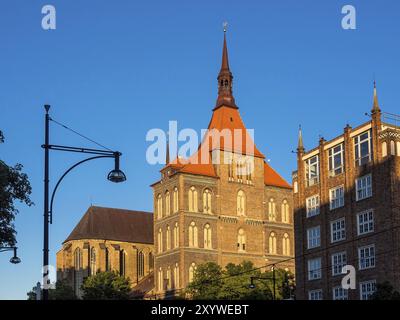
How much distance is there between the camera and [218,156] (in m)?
112

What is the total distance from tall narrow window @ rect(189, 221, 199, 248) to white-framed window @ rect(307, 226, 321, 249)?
3759cm

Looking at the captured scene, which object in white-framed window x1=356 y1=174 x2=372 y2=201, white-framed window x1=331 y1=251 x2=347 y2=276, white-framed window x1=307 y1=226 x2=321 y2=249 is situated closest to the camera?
white-framed window x1=356 y1=174 x2=372 y2=201

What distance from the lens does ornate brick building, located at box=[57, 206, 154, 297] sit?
128 metres

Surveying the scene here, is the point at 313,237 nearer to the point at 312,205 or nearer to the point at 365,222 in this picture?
the point at 312,205

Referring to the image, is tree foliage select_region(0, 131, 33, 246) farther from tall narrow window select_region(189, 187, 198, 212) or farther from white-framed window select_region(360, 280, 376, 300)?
tall narrow window select_region(189, 187, 198, 212)

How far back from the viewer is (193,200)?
108250 mm

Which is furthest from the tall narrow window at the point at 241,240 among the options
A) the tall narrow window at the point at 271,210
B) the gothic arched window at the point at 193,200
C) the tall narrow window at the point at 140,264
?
the tall narrow window at the point at 140,264

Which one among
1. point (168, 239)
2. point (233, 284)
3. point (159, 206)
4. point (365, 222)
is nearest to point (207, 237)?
point (168, 239)

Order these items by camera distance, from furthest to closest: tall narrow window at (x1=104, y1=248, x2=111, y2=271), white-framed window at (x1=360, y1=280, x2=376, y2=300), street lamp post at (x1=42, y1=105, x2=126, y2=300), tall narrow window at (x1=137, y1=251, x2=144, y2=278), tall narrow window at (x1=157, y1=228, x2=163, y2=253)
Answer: tall narrow window at (x1=137, y1=251, x2=144, y2=278) < tall narrow window at (x1=104, y1=248, x2=111, y2=271) < tall narrow window at (x1=157, y1=228, x2=163, y2=253) < white-framed window at (x1=360, y1=280, x2=376, y2=300) < street lamp post at (x1=42, y1=105, x2=126, y2=300)

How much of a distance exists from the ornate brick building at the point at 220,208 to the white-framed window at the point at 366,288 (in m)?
43.8

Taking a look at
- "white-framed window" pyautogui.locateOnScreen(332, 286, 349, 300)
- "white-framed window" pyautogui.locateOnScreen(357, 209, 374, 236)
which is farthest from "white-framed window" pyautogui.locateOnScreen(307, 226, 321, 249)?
"white-framed window" pyautogui.locateOnScreen(357, 209, 374, 236)

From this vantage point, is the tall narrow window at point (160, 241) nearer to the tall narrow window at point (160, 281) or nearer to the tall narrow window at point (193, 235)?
the tall narrow window at point (160, 281)

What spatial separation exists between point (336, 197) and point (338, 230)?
3105mm
